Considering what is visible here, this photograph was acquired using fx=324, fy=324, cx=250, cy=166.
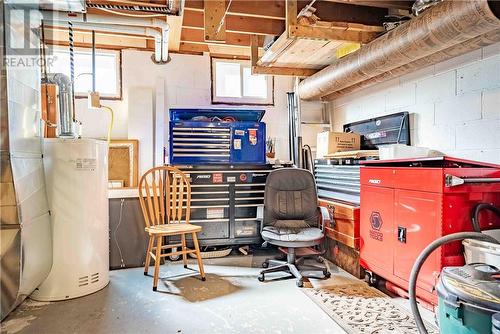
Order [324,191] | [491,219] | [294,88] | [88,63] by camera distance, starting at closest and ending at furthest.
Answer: [491,219] → [324,191] → [88,63] → [294,88]

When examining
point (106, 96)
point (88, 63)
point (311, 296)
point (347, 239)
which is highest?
point (88, 63)

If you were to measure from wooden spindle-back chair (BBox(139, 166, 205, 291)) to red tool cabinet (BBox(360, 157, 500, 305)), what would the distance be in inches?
60.4

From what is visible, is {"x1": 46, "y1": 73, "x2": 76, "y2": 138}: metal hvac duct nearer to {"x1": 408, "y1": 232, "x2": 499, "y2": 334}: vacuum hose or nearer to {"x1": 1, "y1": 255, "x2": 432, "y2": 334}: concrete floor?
{"x1": 1, "y1": 255, "x2": 432, "y2": 334}: concrete floor

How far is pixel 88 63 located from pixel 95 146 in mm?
1954

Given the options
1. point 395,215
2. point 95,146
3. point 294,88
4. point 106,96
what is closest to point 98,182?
point 95,146

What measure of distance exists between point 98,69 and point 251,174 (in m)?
2.36

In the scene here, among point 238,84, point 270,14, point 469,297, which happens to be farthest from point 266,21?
point 469,297

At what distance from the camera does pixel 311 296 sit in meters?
2.50

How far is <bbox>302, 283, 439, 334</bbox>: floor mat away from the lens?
2.01 metres

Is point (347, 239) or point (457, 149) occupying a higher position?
point (457, 149)

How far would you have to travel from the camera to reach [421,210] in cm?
217

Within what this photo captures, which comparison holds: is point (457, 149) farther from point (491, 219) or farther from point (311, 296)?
point (311, 296)

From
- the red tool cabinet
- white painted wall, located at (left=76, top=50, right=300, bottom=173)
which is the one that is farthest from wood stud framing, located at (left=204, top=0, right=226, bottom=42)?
the red tool cabinet

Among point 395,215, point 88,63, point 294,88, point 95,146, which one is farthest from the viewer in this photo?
point 294,88
